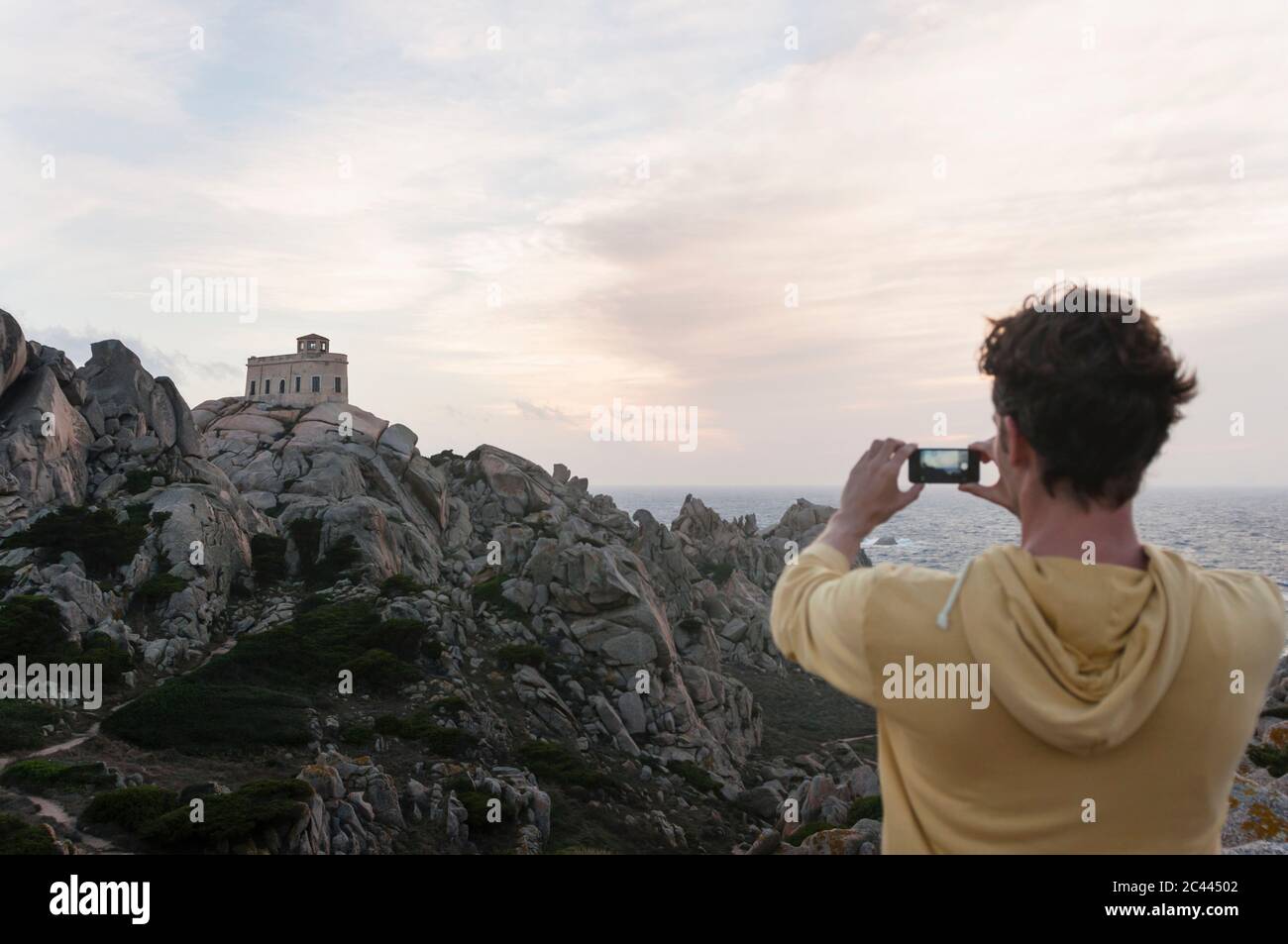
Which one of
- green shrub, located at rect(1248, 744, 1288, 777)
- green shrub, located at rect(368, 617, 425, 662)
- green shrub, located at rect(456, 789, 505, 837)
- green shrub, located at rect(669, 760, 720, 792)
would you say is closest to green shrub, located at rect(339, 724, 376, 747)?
green shrub, located at rect(456, 789, 505, 837)

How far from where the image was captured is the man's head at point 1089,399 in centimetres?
229

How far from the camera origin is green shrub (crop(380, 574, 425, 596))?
39.0 metres

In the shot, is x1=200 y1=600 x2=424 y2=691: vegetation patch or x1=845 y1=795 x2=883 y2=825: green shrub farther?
x1=200 y1=600 x2=424 y2=691: vegetation patch

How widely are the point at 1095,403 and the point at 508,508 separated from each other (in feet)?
199

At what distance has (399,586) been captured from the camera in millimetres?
39688

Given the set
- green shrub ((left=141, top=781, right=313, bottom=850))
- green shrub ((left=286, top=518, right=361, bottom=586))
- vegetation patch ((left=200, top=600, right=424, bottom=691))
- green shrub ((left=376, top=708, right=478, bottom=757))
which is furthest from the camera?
green shrub ((left=286, top=518, right=361, bottom=586))

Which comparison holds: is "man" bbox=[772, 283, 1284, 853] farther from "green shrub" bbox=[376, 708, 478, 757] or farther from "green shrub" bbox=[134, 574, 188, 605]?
"green shrub" bbox=[134, 574, 188, 605]

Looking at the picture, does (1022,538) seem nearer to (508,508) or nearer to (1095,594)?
(1095,594)

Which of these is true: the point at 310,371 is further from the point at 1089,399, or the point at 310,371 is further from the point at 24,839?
the point at 1089,399

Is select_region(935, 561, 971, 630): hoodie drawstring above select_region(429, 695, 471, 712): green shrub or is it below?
above

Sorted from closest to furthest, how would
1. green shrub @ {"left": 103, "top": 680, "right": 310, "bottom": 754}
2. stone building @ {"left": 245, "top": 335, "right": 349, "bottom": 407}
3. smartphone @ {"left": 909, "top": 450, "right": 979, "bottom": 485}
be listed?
smartphone @ {"left": 909, "top": 450, "right": 979, "bottom": 485}
green shrub @ {"left": 103, "top": 680, "right": 310, "bottom": 754}
stone building @ {"left": 245, "top": 335, "right": 349, "bottom": 407}

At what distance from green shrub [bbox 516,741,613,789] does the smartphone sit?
27406 millimetres

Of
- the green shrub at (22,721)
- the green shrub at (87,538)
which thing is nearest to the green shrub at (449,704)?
the green shrub at (22,721)
